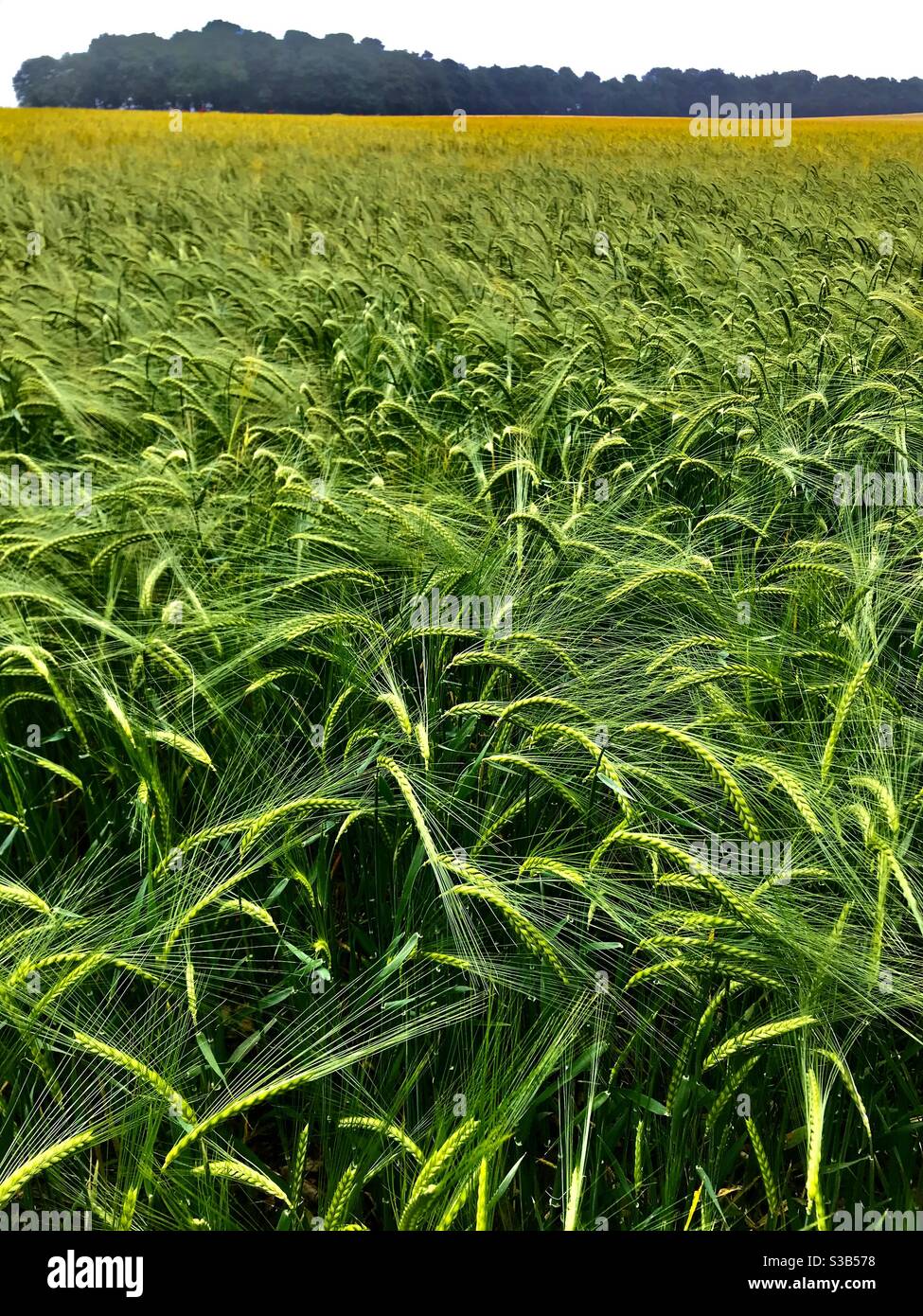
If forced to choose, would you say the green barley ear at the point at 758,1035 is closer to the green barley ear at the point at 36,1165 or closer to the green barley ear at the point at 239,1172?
the green barley ear at the point at 239,1172

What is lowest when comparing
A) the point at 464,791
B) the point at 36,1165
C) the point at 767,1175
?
the point at 767,1175

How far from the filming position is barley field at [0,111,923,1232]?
1326 mm

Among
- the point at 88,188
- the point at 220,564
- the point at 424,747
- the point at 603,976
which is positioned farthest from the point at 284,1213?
the point at 88,188

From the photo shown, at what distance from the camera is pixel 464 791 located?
189 centimetres

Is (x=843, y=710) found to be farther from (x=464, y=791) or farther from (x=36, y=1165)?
(x=36, y=1165)

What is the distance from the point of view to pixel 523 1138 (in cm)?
140

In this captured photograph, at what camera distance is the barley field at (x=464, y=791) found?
1326 millimetres

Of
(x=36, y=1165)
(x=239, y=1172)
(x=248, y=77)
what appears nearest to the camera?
(x=36, y=1165)

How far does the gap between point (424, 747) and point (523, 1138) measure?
580 mm

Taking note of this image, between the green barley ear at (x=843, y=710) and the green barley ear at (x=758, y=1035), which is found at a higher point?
the green barley ear at (x=843, y=710)

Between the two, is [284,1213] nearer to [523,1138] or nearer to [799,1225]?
[523,1138]

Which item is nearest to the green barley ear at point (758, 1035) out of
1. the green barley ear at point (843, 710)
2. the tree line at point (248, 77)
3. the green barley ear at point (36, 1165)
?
the green barley ear at point (843, 710)

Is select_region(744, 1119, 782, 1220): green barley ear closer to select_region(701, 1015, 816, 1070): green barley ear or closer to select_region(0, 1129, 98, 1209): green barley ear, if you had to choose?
select_region(701, 1015, 816, 1070): green barley ear

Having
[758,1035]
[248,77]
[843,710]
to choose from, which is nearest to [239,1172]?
[758,1035]
